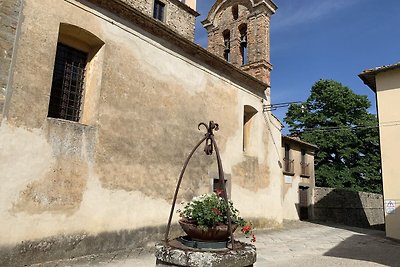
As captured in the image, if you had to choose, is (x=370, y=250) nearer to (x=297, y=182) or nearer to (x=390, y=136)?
(x=390, y=136)

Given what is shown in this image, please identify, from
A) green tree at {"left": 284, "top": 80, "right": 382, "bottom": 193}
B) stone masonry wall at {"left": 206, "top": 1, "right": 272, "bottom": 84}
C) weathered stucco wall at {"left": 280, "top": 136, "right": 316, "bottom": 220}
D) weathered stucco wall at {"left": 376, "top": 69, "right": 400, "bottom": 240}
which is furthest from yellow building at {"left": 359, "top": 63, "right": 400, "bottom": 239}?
green tree at {"left": 284, "top": 80, "right": 382, "bottom": 193}

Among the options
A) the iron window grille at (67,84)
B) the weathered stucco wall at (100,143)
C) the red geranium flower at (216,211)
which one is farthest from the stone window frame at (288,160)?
the red geranium flower at (216,211)

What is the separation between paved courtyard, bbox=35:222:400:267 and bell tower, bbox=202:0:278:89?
7180mm

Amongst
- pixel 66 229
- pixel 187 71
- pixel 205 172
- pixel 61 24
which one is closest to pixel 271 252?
pixel 205 172

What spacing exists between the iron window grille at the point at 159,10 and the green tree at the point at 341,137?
1336 cm

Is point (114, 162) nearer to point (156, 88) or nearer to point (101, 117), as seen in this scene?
point (101, 117)

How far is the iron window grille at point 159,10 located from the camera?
529 inches

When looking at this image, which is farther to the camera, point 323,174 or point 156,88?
point 323,174

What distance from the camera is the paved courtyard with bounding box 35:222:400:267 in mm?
6656

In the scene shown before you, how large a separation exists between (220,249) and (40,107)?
5.01 m

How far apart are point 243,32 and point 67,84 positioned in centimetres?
1098

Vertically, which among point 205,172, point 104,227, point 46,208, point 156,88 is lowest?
point 104,227

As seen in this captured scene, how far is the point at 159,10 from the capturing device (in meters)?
13.6

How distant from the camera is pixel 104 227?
7.23 metres
